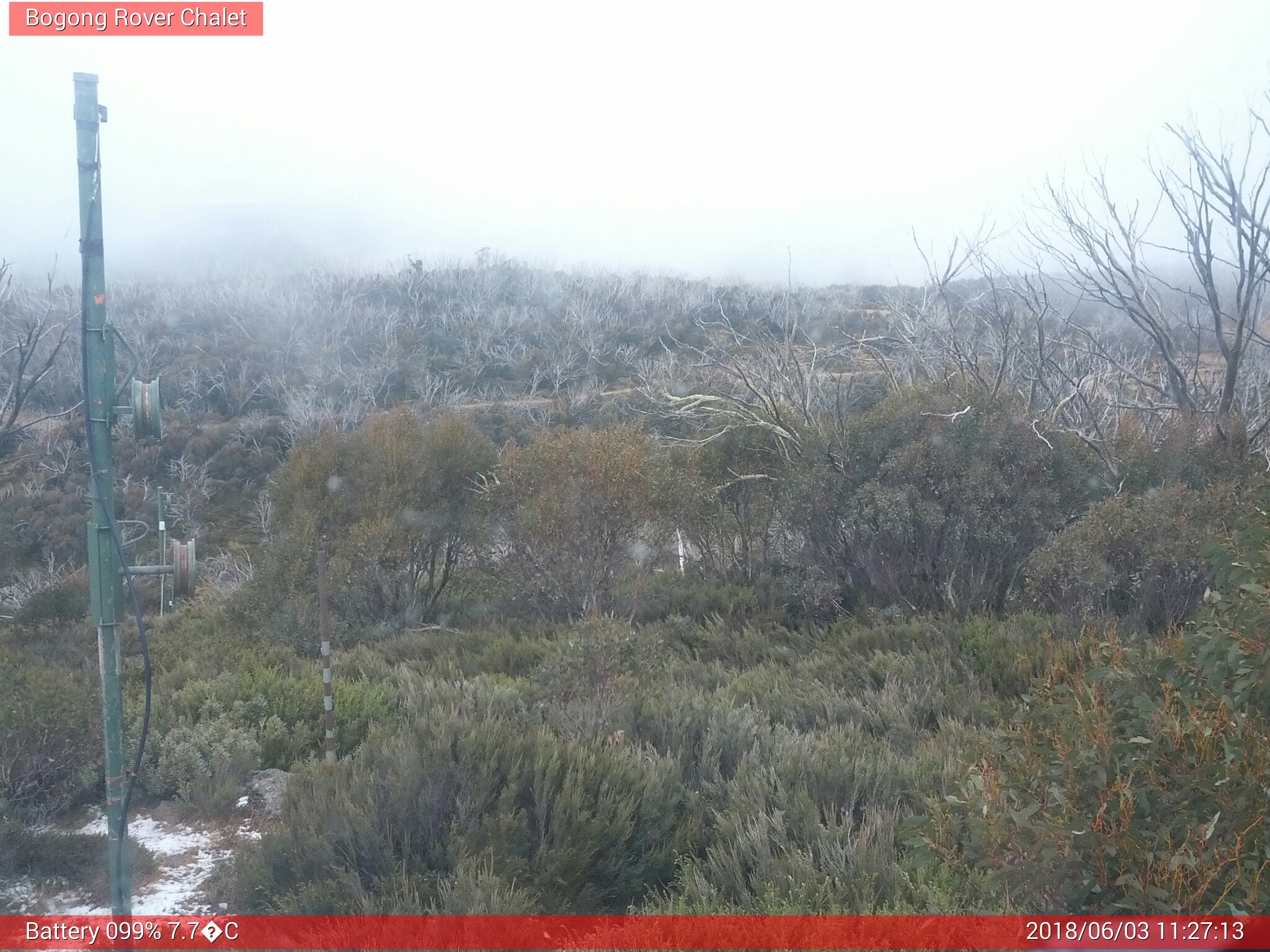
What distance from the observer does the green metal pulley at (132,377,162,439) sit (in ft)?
11.8

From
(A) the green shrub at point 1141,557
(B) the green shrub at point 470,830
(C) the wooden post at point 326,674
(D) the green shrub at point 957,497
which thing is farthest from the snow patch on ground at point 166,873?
(D) the green shrub at point 957,497

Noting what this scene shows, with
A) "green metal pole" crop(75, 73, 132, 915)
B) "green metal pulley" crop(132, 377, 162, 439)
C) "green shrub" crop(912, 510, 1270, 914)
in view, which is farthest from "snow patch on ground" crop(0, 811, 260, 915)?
"green shrub" crop(912, 510, 1270, 914)

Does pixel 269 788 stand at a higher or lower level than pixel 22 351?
lower

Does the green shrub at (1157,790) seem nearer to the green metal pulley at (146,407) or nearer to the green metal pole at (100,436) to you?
the green metal pole at (100,436)

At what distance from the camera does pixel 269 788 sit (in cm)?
593

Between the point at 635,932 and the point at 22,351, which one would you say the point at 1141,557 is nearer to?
the point at 635,932

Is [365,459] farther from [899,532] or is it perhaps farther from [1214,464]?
[1214,464]

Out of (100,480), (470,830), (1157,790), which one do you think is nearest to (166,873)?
(470,830)

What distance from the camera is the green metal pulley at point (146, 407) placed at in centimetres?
361

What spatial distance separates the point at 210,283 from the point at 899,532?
168ft

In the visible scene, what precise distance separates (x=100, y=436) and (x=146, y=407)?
21 centimetres

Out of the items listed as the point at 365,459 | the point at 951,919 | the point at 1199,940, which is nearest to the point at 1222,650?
the point at 1199,940

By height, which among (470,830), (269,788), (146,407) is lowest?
(269,788)

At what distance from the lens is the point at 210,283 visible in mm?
52344
